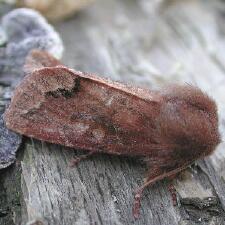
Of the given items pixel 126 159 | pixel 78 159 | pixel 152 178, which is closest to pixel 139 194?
pixel 152 178

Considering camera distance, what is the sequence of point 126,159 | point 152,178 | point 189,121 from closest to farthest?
point 189,121
point 152,178
point 126,159

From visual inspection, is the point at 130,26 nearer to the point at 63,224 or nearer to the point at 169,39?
the point at 169,39

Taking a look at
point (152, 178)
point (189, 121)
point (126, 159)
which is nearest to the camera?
point (189, 121)

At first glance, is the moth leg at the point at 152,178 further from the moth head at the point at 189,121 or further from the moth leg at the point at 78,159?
the moth leg at the point at 78,159

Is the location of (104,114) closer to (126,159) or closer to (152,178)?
(126,159)

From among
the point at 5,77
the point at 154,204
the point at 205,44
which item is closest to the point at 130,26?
the point at 205,44

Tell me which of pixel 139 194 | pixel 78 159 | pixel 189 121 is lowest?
pixel 78 159
